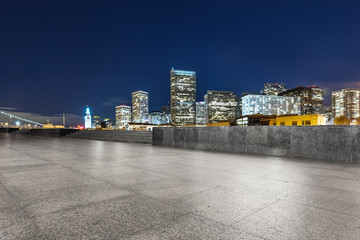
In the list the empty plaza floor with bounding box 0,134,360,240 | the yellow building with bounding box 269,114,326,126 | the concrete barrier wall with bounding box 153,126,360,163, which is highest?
the yellow building with bounding box 269,114,326,126

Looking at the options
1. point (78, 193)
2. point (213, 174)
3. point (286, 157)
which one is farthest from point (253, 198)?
point (286, 157)

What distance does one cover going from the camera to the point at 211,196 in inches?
144

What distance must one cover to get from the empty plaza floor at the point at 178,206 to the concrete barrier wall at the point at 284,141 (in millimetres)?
2968

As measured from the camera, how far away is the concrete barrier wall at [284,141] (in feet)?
24.8

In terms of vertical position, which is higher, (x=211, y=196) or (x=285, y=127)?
(x=285, y=127)

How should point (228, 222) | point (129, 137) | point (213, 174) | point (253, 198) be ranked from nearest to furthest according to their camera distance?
point (228, 222), point (253, 198), point (213, 174), point (129, 137)

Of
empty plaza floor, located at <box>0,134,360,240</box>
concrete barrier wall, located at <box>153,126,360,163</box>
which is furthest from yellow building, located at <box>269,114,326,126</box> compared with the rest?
empty plaza floor, located at <box>0,134,360,240</box>

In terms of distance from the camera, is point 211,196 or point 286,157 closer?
point 211,196

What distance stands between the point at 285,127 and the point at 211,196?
674cm

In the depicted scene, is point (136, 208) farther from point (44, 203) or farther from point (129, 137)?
point (129, 137)

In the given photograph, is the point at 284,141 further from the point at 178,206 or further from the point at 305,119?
the point at 305,119

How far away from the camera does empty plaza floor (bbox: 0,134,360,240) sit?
7.95 feet

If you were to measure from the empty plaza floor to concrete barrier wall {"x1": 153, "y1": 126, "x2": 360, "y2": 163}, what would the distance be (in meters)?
2.97

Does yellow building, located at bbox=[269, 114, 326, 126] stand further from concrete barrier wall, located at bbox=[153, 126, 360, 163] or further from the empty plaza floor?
the empty plaza floor
